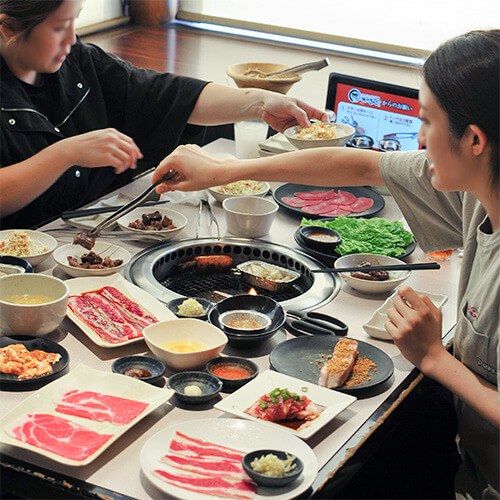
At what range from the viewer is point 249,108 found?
115 inches

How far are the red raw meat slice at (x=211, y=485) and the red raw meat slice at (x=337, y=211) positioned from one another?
4.87ft

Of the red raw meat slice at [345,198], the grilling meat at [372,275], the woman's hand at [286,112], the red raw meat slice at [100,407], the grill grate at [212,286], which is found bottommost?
the grill grate at [212,286]

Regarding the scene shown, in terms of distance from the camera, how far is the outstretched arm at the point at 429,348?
1.59 m

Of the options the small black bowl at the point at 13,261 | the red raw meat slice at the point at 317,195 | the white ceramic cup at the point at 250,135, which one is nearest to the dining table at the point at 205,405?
the small black bowl at the point at 13,261

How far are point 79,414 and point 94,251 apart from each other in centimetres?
84

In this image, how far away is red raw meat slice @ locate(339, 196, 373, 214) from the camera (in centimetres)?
271

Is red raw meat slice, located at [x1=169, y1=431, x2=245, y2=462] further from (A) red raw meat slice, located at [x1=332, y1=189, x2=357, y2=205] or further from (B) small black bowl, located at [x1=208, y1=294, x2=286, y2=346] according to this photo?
(A) red raw meat slice, located at [x1=332, y1=189, x2=357, y2=205]

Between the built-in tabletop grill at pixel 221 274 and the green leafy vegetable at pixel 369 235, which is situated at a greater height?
the green leafy vegetable at pixel 369 235

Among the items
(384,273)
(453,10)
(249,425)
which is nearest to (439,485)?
(384,273)

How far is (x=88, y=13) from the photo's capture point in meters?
6.68

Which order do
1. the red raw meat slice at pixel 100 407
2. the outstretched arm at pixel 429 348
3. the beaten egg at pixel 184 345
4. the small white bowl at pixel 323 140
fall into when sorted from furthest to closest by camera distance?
the small white bowl at pixel 323 140 → the beaten egg at pixel 184 345 → the outstretched arm at pixel 429 348 → the red raw meat slice at pixel 100 407

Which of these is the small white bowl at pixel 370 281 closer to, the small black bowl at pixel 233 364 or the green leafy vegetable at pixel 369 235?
the green leafy vegetable at pixel 369 235

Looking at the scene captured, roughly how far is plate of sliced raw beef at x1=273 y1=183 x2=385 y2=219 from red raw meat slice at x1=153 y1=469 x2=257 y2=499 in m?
1.46

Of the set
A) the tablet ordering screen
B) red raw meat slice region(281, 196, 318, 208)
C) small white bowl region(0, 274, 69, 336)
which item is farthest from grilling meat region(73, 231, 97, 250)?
the tablet ordering screen
